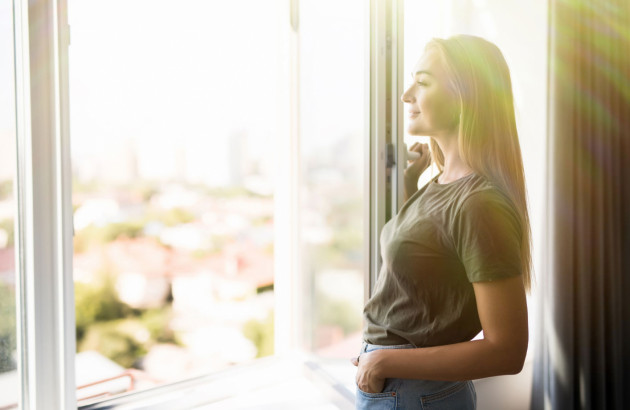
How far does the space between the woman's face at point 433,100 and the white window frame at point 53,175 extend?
0.22 meters

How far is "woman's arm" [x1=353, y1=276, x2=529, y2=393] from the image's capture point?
30.4 inches

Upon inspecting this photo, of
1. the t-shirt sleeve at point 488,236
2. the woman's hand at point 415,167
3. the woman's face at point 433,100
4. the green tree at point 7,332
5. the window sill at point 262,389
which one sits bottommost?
the window sill at point 262,389

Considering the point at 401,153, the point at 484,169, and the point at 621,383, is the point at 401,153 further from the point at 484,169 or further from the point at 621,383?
the point at 621,383

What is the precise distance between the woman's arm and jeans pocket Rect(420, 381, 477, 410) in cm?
10

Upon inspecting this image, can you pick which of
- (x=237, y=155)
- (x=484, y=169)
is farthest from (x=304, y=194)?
(x=484, y=169)

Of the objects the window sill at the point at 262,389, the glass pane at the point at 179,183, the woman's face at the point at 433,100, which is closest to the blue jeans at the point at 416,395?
the woman's face at the point at 433,100

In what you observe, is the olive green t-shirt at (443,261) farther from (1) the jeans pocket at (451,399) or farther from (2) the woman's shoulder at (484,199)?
(1) the jeans pocket at (451,399)

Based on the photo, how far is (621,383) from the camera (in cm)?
176

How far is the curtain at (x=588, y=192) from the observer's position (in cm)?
170

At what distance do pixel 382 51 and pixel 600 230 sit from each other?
109 centimetres

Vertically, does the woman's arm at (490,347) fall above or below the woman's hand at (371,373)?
above

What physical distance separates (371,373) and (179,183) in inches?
86.9

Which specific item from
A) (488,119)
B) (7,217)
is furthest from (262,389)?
(488,119)

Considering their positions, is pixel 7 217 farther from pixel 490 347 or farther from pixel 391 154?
pixel 490 347
